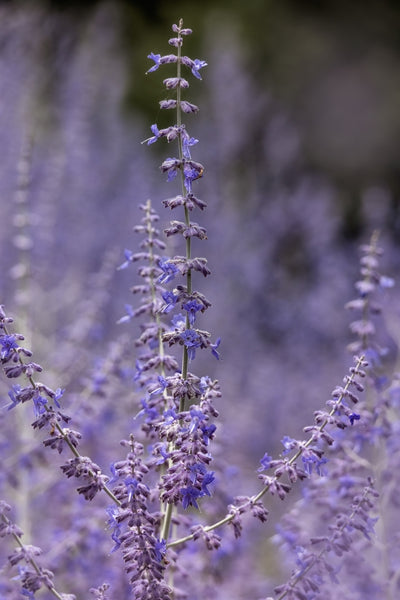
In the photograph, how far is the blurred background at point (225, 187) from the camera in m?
4.96

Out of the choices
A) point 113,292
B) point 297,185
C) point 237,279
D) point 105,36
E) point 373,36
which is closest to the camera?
point 113,292

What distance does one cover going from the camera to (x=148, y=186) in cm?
752

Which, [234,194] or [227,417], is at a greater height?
[234,194]

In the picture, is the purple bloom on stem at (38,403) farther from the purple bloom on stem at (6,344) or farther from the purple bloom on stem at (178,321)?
the purple bloom on stem at (178,321)

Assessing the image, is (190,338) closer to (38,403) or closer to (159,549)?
(38,403)

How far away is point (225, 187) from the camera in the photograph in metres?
8.02

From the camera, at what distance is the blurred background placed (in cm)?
496

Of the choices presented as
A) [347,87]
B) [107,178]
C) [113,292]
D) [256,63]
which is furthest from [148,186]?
[347,87]

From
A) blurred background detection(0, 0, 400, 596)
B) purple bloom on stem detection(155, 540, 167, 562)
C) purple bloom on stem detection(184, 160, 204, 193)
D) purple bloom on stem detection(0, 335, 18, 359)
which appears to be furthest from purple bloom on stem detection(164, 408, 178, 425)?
blurred background detection(0, 0, 400, 596)

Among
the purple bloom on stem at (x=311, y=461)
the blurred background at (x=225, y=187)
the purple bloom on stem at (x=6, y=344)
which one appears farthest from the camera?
the blurred background at (x=225, y=187)

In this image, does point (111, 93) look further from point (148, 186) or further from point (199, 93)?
point (199, 93)

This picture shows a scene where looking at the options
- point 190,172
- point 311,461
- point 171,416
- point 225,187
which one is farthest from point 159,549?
point 225,187

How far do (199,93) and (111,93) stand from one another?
196 cm

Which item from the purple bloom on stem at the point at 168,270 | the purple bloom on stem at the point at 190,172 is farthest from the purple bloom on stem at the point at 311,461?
the purple bloom on stem at the point at 190,172
